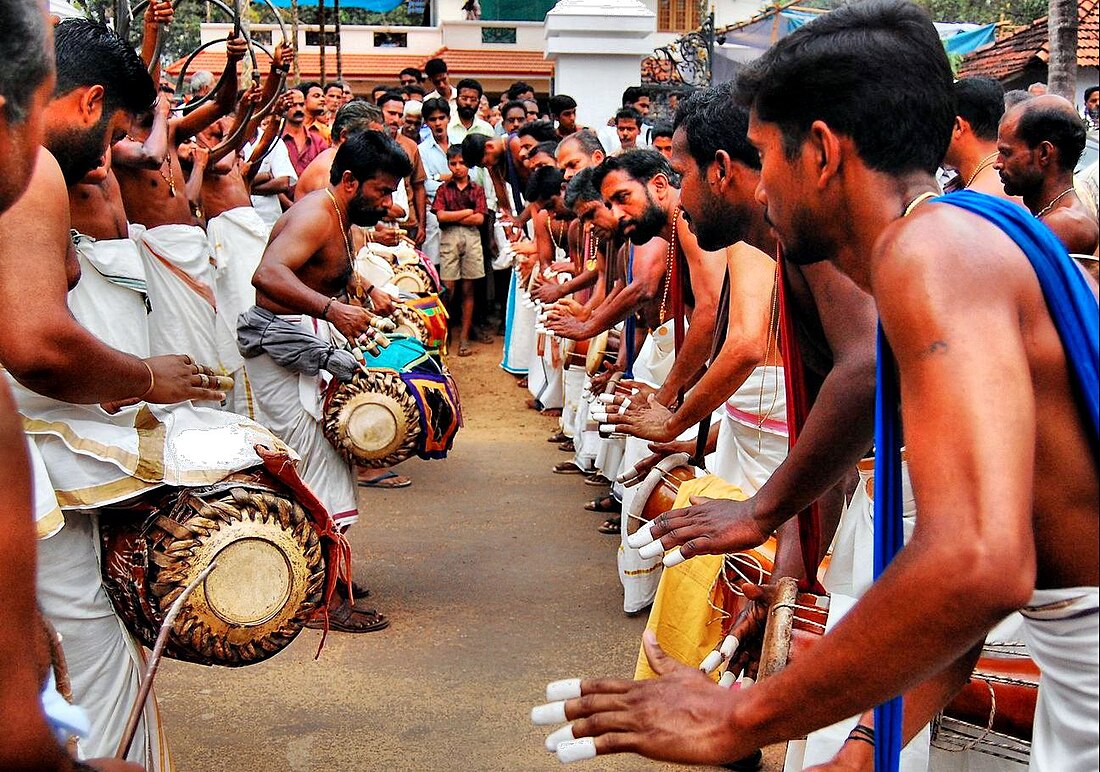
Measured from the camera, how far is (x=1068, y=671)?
1.84 meters

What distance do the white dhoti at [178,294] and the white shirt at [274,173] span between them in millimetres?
4779

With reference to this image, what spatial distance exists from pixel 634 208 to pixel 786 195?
155 inches

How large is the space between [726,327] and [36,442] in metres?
2.46

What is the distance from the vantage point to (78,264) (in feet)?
11.0

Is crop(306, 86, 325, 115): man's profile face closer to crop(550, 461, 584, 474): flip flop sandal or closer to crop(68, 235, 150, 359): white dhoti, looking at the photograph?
crop(550, 461, 584, 474): flip flop sandal

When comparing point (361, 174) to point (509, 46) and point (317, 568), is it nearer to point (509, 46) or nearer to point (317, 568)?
point (317, 568)

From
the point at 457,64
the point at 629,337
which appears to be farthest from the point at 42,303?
the point at 457,64

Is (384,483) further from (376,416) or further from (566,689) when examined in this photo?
(566,689)

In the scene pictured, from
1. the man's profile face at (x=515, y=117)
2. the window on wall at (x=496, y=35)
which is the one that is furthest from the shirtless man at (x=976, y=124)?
the window on wall at (x=496, y=35)

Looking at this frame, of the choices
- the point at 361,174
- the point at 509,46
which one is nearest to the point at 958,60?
the point at 509,46

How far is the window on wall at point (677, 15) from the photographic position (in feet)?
107

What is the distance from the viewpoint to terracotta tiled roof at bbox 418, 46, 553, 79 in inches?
1096

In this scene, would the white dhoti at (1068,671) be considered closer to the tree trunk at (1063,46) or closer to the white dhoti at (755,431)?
the white dhoti at (755,431)

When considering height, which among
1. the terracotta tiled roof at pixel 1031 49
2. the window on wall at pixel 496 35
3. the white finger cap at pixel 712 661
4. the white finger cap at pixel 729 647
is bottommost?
the white finger cap at pixel 729 647
